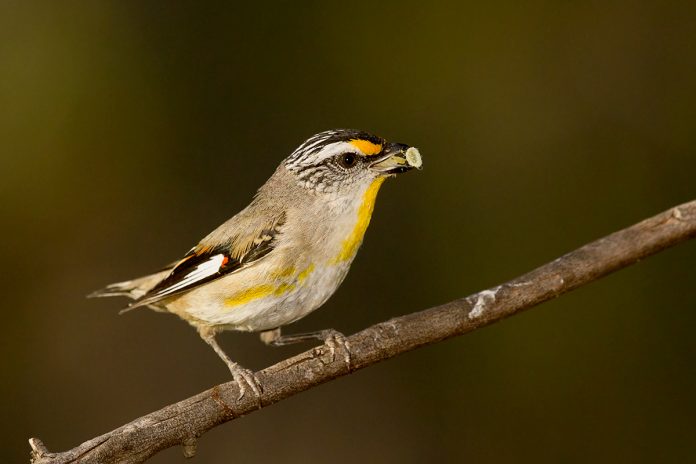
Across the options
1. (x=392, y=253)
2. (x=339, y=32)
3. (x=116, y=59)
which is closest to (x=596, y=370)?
(x=392, y=253)

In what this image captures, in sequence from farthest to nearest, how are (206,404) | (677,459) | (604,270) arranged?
(677,459) → (604,270) → (206,404)

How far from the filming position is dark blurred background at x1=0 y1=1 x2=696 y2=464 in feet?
24.7

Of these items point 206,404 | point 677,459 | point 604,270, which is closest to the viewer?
point 206,404

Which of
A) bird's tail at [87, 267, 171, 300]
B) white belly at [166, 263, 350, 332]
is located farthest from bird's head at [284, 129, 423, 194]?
bird's tail at [87, 267, 171, 300]

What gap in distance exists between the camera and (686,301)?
277 inches

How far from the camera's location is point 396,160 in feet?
15.5

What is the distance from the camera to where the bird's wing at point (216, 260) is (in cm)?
485

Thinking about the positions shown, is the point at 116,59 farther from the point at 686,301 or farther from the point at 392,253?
the point at 686,301

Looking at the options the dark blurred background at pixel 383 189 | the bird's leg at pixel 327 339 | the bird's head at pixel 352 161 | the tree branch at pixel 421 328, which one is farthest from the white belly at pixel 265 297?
the dark blurred background at pixel 383 189

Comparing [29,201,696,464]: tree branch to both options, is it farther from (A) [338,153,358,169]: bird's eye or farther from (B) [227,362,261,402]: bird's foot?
(A) [338,153,358,169]: bird's eye

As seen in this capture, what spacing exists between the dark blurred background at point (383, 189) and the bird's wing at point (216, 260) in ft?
9.11

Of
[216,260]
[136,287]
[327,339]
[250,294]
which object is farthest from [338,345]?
[136,287]

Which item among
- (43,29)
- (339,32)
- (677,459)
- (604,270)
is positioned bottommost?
(677,459)

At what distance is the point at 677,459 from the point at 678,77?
3517 mm
